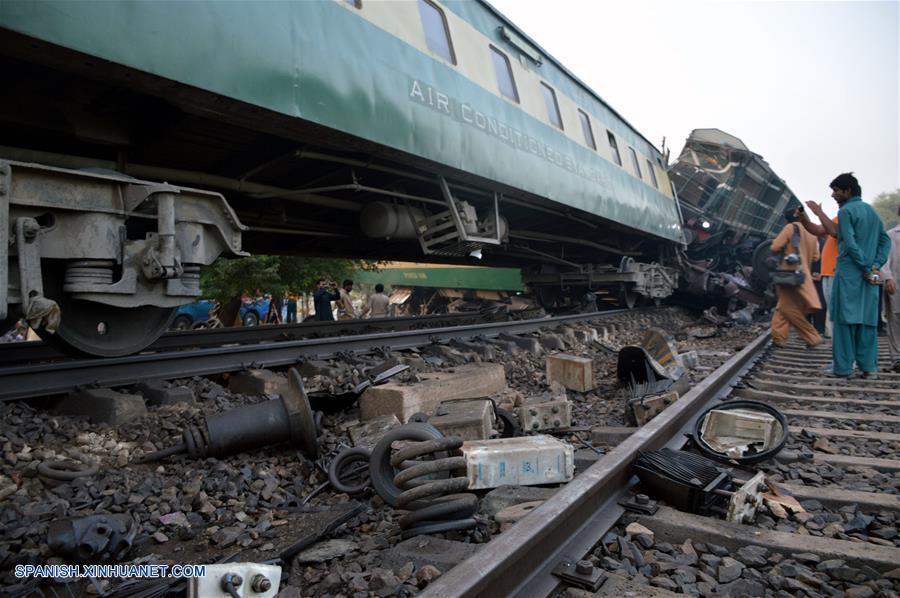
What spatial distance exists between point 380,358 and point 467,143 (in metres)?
2.01

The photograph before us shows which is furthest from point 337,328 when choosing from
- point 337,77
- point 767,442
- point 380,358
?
point 767,442

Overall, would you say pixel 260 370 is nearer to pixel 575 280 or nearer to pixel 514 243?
pixel 514 243

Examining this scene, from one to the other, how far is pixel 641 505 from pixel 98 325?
268 centimetres

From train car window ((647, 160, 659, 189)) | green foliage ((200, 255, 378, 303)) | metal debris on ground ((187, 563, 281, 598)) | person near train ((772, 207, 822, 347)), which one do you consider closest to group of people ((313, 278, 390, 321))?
green foliage ((200, 255, 378, 303))

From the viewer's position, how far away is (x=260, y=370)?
4055 mm

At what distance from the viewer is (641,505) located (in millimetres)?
2219

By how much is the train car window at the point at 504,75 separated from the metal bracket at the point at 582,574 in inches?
199

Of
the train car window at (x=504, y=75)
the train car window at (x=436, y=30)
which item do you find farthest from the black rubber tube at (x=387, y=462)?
the train car window at (x=504, y=75)

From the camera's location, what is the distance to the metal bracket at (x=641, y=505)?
2189 mm

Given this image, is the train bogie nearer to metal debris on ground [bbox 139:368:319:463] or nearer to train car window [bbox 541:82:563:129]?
metal debris on ground [bbox 139:368:319:463]

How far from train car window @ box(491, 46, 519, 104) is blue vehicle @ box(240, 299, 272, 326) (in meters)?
10.7

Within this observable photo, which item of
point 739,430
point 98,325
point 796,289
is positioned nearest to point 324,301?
point 796,289

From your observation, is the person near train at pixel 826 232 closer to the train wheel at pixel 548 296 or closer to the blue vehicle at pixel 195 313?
the train wheel at pixel 548 296

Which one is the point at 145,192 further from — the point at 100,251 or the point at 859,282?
the point at 859,282
